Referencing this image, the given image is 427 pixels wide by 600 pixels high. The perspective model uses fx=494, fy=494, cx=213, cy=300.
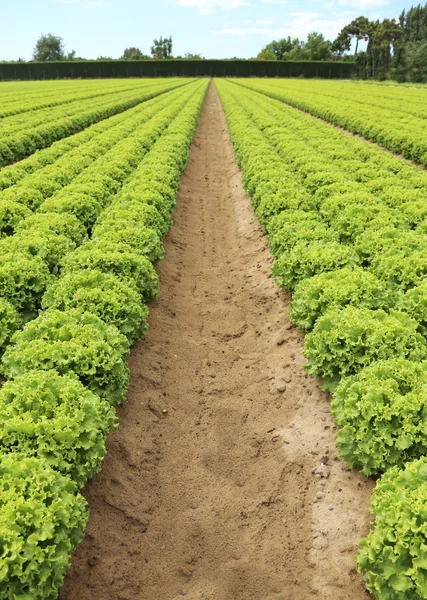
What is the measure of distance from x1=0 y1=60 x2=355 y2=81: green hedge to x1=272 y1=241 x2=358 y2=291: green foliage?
368 ft

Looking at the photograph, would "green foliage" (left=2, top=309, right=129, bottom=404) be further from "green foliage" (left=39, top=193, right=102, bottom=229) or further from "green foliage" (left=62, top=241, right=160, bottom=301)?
"green foliage" (left=39, top=193, right=102, bottom=229)

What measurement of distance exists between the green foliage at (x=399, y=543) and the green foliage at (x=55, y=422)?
10.1ft

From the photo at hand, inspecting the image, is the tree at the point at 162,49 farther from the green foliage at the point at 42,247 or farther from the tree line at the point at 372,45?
the green foliage at the point at 42,247

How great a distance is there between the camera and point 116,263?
9.21 m

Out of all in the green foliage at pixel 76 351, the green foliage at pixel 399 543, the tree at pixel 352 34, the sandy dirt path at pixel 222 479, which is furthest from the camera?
the tree at pixel 352 34

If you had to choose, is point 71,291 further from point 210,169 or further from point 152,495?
point 210,169

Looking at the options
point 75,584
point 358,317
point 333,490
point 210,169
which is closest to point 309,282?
point 358,317

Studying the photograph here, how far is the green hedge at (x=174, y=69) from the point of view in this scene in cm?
10810

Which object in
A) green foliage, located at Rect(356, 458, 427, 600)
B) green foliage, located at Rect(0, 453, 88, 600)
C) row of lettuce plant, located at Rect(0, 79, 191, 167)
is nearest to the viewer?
green foliage, located at Rect(0, 453, 88, 600)

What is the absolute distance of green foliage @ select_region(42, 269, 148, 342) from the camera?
799 cm

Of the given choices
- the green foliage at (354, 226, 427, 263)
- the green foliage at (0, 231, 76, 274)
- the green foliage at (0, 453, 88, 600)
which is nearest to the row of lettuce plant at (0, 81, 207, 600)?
the green foliage at (0, 453, 88, 600)

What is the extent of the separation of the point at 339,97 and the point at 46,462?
166 ft

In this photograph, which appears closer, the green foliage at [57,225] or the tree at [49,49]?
the green foliage at [57,225]

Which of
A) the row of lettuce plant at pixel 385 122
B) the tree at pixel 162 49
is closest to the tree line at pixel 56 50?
the tree at pixel 162 49
